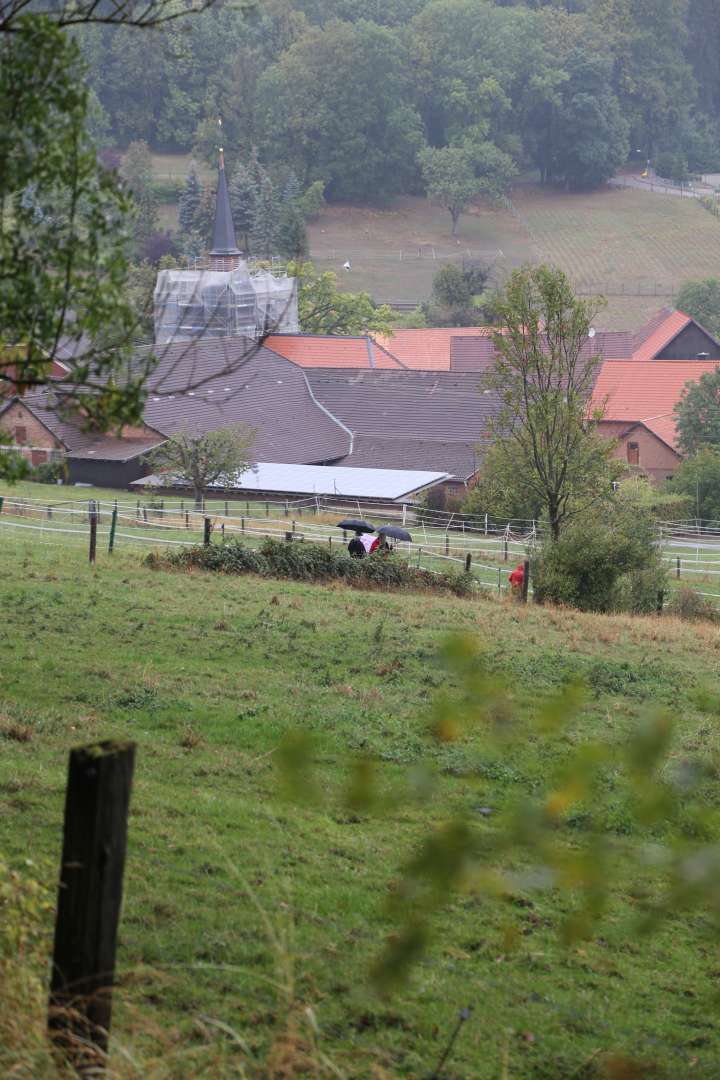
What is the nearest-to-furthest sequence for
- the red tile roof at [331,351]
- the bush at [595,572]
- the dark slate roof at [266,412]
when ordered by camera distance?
the bush at [595,572] < the dark slate roof at [266,412] < the red tile roof at [331,351]

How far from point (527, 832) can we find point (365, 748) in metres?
6.20

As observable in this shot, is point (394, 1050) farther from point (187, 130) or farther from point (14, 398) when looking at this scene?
point (187, 130)

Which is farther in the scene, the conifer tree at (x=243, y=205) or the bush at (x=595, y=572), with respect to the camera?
the conifer tree at (x=243, y=205)

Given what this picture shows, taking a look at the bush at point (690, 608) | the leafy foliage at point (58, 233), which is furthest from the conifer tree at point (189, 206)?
the leafy foliage at point (58, 233)

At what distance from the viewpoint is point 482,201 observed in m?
125

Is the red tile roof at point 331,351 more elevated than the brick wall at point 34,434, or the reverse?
the red tile roof at point 331,351

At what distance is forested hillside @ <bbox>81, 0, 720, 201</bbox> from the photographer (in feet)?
407

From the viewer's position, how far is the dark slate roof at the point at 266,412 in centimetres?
5162

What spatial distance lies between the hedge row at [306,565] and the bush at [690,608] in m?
3.90

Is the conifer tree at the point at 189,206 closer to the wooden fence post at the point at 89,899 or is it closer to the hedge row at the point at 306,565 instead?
the hedge row at the point at 306,565

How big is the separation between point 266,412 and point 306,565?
37.3 m

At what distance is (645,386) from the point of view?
62.5 metres

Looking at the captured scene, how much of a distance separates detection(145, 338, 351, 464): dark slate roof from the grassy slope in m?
36.0

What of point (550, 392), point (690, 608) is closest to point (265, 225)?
point (550, 392)
